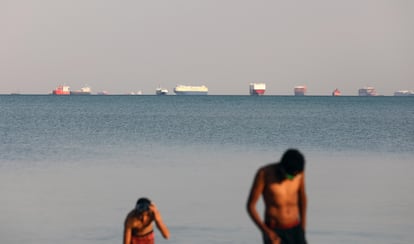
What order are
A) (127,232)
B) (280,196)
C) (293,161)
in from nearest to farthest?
(293,161)
(280,196)
(127,232)

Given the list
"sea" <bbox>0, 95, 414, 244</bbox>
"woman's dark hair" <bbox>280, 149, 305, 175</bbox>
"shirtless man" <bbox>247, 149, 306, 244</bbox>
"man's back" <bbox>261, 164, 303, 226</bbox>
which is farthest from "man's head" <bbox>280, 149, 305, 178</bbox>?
"sea" <bbox>0, 95, 414, 244</bbox>

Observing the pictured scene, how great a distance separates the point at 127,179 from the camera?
3678 cm

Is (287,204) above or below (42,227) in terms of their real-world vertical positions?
above

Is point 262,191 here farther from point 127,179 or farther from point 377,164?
point 377,164

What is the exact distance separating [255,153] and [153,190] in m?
22.7

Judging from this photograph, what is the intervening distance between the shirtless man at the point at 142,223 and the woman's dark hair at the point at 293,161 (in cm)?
370

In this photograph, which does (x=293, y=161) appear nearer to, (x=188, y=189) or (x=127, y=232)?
(x=127, y=232)

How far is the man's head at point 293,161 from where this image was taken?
40.3 ft

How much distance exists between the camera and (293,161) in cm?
1231

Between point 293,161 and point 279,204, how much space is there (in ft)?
2.98

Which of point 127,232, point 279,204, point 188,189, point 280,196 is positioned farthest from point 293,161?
point 188,189

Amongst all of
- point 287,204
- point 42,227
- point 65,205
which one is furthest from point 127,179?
point 287,204

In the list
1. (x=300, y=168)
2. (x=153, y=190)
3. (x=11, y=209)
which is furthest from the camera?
(x=153, y=190)

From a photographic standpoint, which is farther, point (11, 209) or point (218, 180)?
point (218, 180)
